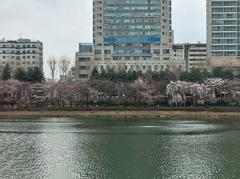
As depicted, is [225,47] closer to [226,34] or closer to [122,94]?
[226,34]

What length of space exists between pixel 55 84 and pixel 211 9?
61.5m

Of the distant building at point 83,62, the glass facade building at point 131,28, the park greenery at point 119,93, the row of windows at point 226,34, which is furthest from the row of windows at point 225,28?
the park greenery at point 119,93

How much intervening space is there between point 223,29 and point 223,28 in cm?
28

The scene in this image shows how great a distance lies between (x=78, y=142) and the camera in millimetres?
36938

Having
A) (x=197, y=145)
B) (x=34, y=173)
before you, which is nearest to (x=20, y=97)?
(x=197, y=145)

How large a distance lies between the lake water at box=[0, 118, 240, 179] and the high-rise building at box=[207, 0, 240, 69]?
87.6 m

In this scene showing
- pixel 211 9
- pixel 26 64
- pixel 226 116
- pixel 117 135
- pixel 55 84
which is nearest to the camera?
pixel 117 135

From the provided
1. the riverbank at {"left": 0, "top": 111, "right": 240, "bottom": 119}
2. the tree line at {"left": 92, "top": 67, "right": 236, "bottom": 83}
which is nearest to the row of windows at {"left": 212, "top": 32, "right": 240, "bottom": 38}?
the tree line at {"left": 92, "top": 67, "right": 236, "bottom": 83}

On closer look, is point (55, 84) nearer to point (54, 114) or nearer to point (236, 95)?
point (54, 114)

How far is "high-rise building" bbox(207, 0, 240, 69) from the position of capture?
424ft

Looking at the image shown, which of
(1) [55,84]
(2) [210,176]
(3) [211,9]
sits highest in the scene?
(3) [211,9]

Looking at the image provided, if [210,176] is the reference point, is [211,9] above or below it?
above

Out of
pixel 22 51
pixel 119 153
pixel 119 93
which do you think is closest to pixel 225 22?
pixel 119 93

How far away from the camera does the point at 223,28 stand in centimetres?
13025
